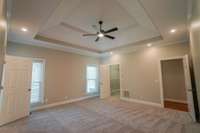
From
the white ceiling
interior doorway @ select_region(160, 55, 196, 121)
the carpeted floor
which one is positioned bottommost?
the carpeted floor

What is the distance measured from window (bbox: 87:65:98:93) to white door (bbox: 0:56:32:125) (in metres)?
3.56

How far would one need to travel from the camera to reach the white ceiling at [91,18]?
2232 millimetres

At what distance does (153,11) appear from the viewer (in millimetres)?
2418

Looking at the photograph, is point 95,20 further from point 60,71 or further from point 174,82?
point 174,82

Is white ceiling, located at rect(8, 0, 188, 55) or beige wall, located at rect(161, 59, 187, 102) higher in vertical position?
white ceiling, located at rect(8, 0, 188, 55)

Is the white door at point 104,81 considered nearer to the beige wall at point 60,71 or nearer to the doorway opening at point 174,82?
the beige wall at point 60,71

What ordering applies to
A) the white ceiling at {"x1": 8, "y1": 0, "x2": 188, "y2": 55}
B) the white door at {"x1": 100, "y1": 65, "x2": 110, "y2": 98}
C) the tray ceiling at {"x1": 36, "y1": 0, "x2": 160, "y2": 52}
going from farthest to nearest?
the white door at {"x1": 100, "y1": 65, "x2": 110, "y2": 98} < the tray ceiling at {"x1": 36, "y1": 0, "x2": 160, "y2": 52} < the white ceiling at {"x1": 8, "y1": 0, "x2": 188, "y2": 55}

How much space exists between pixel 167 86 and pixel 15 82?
23.5 ft

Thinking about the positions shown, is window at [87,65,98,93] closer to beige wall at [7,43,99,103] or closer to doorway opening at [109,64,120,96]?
beige wall at [7,43,99,103]

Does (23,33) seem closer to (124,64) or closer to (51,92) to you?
(51,92)

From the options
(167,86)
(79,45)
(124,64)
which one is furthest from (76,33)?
(167,86)

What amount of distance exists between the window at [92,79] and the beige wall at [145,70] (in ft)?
6.31

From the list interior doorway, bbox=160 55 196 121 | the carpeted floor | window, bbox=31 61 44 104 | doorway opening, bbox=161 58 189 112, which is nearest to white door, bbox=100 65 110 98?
the carpeted floor

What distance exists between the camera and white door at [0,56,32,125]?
3.27 m
